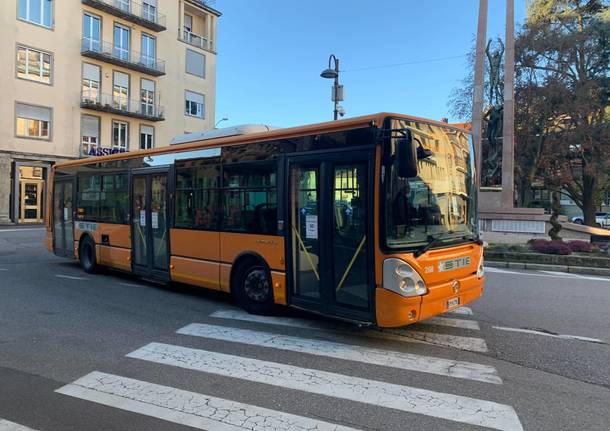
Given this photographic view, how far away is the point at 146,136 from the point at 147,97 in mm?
2990

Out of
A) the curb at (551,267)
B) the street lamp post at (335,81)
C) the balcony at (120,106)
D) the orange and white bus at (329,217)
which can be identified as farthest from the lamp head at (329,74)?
the balcony at (120,106)

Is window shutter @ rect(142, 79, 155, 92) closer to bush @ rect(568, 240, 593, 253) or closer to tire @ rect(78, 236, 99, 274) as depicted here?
tire @ rect(78, 236, 99, 274)

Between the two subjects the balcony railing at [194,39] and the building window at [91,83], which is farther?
the balcony railing at [194,39]

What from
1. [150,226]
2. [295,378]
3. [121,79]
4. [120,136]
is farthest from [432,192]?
[121,79]

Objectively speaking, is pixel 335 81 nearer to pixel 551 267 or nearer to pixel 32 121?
pixel 551 267

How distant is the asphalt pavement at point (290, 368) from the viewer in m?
3.78

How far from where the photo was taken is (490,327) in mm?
6555

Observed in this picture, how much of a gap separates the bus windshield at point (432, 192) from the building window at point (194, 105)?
3655 cm

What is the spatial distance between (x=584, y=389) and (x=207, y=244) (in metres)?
5.52

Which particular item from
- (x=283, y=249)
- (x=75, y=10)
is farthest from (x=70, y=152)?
(x=283, y=249)

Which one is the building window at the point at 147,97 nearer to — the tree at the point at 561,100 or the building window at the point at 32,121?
the building window at the point at 32,121

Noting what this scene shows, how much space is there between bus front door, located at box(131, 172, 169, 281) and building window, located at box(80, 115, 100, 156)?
26.4 metres

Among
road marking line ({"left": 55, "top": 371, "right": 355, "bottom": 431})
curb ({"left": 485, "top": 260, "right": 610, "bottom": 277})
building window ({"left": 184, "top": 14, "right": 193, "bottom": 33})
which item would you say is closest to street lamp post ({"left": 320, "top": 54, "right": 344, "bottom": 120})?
curb ({"left": 485, "top": 260, "right": 610, "bottom": 277})

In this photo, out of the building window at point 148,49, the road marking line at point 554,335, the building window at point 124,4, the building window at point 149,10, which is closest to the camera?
the road marking line at point 554,335
